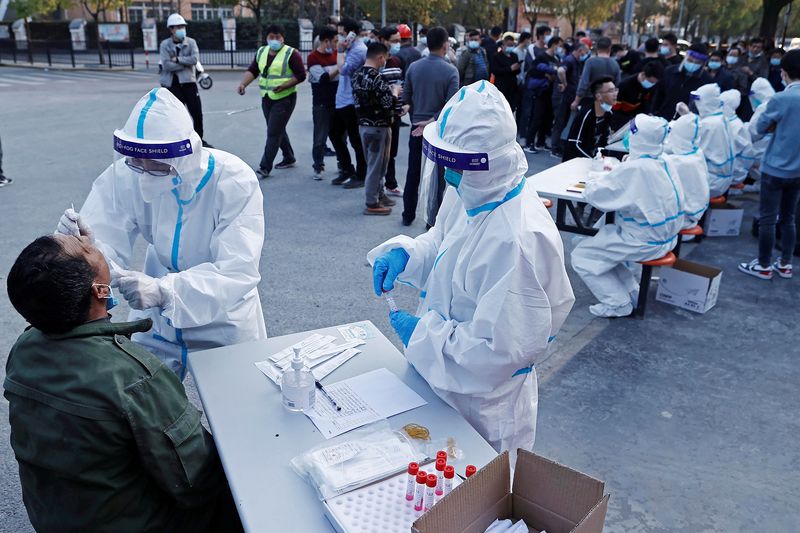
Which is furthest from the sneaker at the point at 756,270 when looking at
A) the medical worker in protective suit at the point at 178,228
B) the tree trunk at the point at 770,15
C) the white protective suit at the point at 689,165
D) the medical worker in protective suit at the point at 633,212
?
the tree trunk at the point at 770,15

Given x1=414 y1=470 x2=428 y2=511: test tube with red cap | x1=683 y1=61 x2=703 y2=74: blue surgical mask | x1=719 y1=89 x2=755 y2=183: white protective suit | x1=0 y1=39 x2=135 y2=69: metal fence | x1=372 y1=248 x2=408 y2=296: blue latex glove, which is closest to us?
x1=414 y1=470 x2=428 y2=511: test tube with red cap

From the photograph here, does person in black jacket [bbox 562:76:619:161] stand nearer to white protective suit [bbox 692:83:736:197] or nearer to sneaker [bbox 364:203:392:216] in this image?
white protective suit [bbox 692:83:736:197]

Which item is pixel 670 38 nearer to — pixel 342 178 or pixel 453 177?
pixel 342 178

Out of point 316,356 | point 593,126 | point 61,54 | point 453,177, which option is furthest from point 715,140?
point 61,54

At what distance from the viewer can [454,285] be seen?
87.4 inches

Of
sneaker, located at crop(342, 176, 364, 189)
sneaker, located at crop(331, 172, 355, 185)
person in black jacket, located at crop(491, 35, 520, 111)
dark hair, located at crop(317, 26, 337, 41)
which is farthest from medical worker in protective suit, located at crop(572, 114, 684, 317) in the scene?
person in black jacket, located at crop(491, 35, 520, 111)

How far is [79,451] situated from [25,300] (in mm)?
425

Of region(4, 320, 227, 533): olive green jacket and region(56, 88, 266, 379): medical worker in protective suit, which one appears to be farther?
region(56, 88, 266, 379): medical worker in protective suit

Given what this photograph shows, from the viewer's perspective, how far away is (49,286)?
1.73m

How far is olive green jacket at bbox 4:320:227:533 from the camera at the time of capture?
1.72 metres

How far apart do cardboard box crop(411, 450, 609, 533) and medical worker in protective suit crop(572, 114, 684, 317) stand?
10.7 ft

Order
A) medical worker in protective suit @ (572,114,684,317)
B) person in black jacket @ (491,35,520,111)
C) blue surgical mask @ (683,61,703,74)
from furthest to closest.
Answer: person in black jacket @ (491,35,520,111)
blue surgical mask @ (683,61,703,74)
medical worker in protective suit @ (572,114,684,317)

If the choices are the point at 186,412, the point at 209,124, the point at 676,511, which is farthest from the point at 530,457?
the point at 209,124

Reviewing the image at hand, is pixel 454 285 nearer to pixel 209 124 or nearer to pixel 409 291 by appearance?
pixel 409 291
